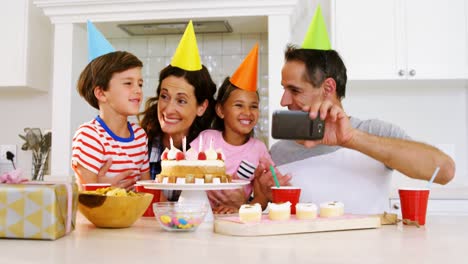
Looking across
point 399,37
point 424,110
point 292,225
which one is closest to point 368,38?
point 399,37

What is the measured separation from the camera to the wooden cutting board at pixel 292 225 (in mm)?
958

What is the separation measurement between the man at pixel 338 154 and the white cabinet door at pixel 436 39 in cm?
120

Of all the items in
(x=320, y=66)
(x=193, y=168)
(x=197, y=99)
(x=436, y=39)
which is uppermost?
(x=436, y=39)

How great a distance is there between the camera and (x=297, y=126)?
1188 millimetres

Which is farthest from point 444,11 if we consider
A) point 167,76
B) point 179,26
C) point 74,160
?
point 74,160

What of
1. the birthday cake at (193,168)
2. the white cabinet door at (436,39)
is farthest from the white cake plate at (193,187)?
the white cabinet door at (436,39)

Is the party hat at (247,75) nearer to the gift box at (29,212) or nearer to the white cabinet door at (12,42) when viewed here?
the gift box at (29,212)

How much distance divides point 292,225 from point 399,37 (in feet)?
7.08

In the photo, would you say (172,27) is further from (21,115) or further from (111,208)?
(111,208)

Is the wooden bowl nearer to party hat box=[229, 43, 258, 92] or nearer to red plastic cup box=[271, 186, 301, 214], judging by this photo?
red plastic cup box=[271, 186, 301, 214]

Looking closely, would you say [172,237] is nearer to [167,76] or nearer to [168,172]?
[168,172]

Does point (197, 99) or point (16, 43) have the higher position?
point (16, 43)

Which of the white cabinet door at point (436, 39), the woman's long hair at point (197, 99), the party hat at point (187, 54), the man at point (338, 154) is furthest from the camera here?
the white cabinet door at point (436, 39)

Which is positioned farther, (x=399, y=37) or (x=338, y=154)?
(x=399, y=37)
